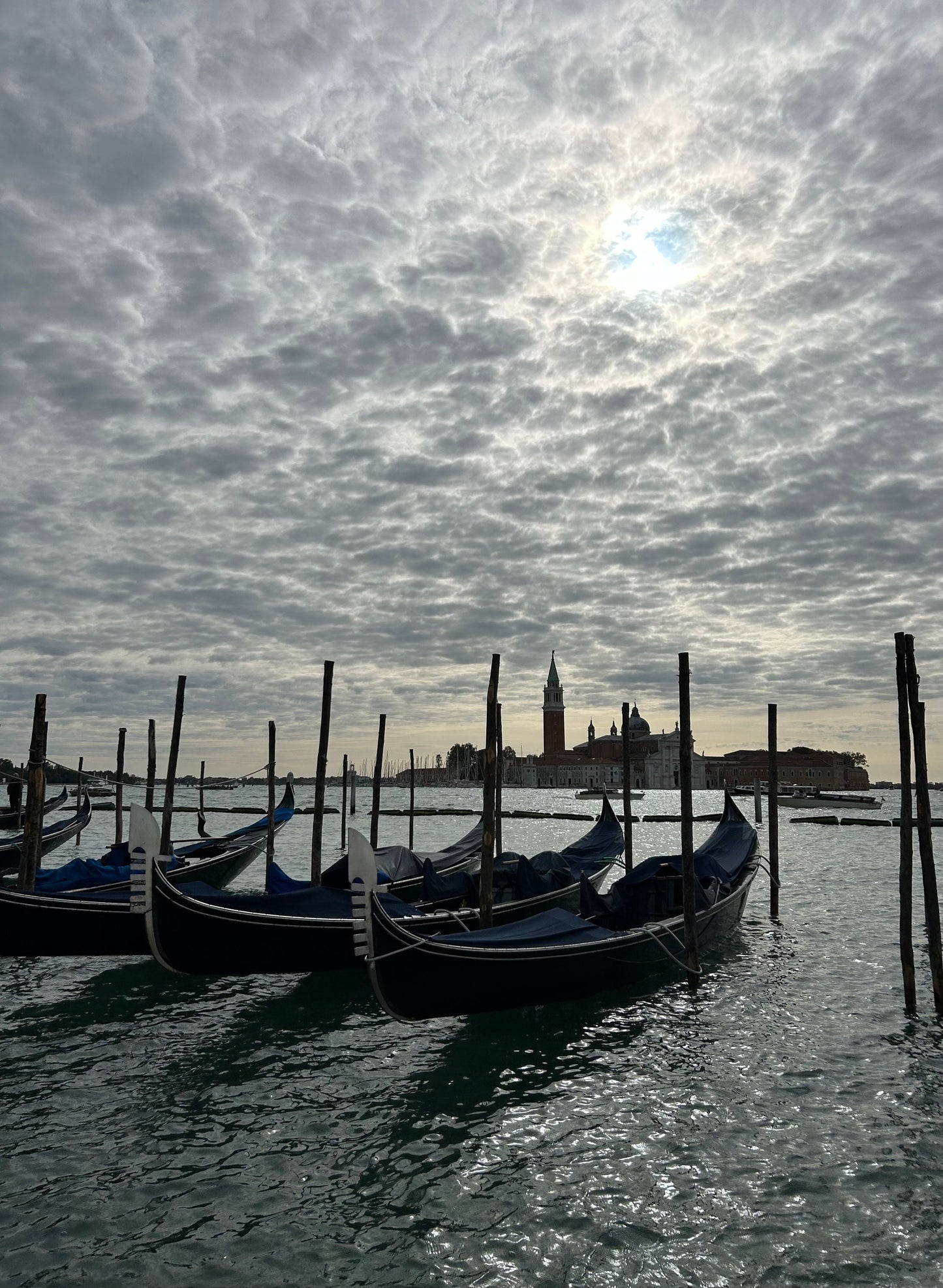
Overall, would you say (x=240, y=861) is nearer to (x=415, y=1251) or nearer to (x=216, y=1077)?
(x=216, y=1077)

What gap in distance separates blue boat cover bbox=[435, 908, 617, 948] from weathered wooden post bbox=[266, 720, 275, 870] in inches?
348

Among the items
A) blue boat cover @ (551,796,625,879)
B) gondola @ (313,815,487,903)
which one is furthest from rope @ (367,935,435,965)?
blue boat cover @ (551,796,625,879)

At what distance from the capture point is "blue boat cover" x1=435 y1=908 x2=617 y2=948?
28.3 feet

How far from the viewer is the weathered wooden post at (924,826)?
9391 millimetres

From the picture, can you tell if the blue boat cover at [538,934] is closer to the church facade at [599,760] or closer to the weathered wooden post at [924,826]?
the weathered wooden post at [924,826]

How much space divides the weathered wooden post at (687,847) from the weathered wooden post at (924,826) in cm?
247

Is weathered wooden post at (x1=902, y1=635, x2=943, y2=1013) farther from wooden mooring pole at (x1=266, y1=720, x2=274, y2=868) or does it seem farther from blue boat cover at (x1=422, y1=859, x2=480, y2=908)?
wooden mooring pole at (x1=266, y1=720, x2=274, y2=868)

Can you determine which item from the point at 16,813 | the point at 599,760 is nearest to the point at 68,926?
the point at 16,813

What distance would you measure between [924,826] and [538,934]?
448 centimetres

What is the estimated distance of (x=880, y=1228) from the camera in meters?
5.23

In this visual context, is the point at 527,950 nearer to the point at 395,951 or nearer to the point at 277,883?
the point at 395,951

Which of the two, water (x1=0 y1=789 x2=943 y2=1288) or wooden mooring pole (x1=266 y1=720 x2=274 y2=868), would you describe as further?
wooden mooring pole (x1=266 y1=720 x2=274 y2=868)

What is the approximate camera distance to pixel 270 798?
65.0 ft

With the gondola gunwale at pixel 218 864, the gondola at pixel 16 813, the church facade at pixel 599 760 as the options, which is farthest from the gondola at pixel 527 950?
the church facade at pixel 599 760
